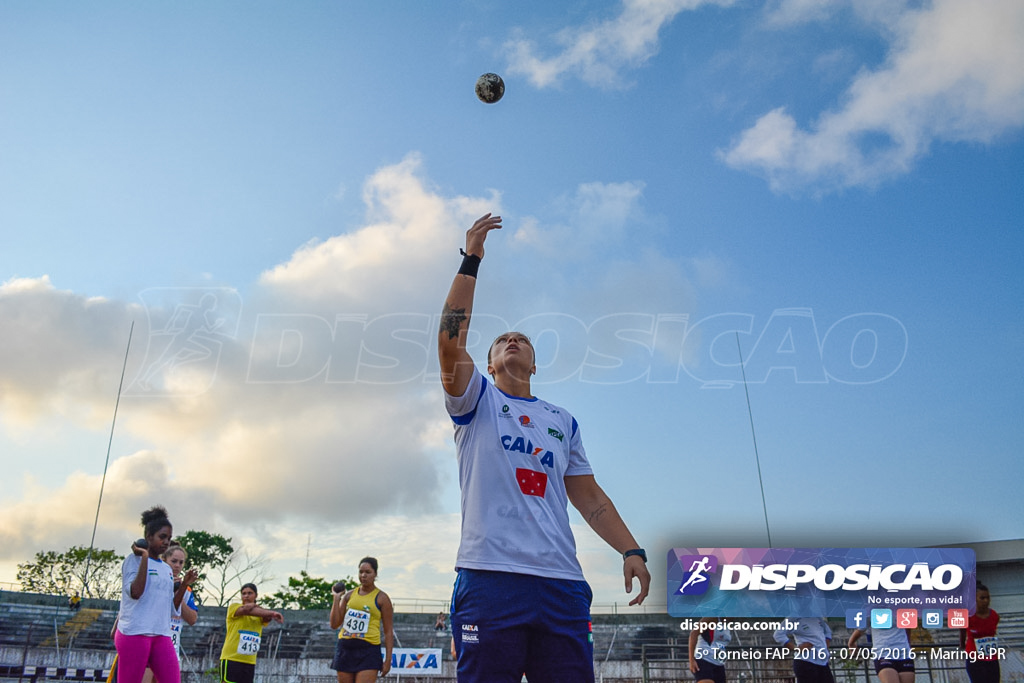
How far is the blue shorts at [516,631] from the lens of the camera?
276cm

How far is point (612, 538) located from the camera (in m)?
3.56

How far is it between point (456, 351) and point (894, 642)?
1049cm

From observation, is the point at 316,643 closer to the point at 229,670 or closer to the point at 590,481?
the point at 229,670

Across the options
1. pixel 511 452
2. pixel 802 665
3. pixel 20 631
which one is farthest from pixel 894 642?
pixel 20 631

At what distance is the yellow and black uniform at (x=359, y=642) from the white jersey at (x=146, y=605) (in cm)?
301

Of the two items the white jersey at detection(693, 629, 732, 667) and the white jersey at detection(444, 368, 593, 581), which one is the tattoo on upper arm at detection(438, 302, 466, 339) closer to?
the white jersey at detection(444, 368, 593, 581)

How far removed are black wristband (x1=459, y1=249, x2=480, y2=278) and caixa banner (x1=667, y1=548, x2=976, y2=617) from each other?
14413 millimetres

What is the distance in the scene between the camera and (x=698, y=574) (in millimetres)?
19953

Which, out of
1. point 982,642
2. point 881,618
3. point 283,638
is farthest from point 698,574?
point 283,638

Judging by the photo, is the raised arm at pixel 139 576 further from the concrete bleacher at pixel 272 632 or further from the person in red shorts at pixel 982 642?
the concrete bleacher at pixel 272 632

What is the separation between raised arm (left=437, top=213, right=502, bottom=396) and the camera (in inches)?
118

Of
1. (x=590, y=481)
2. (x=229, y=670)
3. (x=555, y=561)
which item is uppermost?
(x=590, y=481)

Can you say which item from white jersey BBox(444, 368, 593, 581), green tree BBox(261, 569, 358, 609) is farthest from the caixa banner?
green tree BBox(261, 569, 358, 609)

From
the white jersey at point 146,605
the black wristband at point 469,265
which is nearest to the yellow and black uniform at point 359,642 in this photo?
the white jersey at point 146,605
